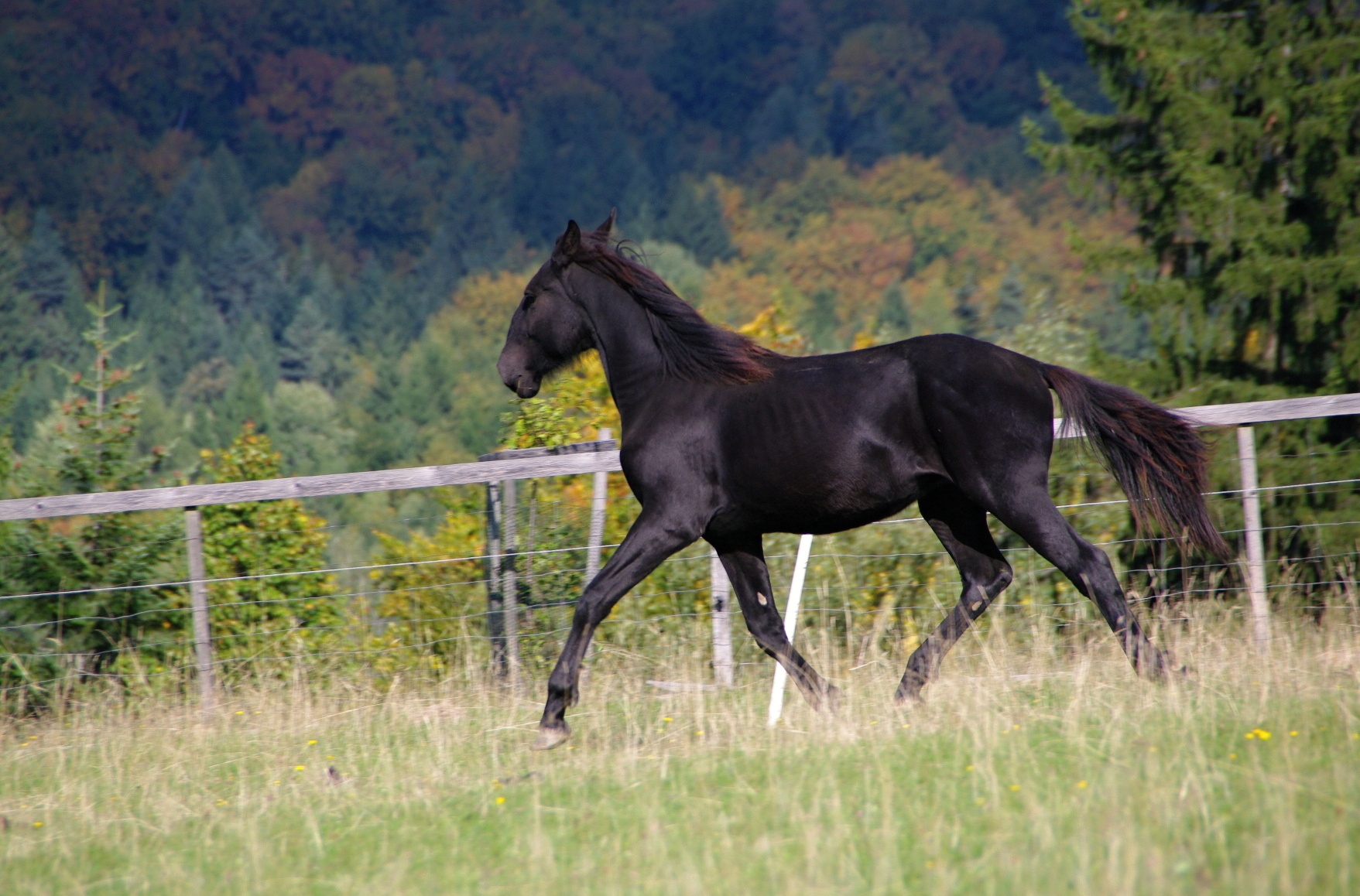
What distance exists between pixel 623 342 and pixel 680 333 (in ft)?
0.97

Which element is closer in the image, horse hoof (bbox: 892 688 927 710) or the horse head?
horse hoof (bbox: 892 688 927 710)

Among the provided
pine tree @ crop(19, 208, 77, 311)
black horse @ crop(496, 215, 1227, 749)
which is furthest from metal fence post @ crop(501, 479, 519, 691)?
pine tree @ crop(19, 208, 77, 311)

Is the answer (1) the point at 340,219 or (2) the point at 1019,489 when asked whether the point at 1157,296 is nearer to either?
(2) the point at 1019,489

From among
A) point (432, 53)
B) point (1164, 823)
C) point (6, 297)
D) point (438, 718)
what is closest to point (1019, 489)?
point (1164, 823)

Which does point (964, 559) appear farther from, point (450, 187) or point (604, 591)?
point (450, 187)

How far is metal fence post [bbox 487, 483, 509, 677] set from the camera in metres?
6.91

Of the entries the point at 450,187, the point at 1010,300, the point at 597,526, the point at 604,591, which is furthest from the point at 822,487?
the point at 450,187

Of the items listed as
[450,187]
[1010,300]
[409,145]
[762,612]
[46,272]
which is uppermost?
[409,145]

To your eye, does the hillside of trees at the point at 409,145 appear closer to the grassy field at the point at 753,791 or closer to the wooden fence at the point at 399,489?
the wooden fence at the point at 399,489

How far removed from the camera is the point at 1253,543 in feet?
20.5

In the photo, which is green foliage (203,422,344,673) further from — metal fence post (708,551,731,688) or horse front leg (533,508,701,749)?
horse front leg (533,508,701,749)

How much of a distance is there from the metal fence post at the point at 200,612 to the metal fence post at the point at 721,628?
8.87ft

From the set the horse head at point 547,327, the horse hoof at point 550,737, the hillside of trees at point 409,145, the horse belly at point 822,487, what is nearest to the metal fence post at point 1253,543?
the horse belly at point 822,487

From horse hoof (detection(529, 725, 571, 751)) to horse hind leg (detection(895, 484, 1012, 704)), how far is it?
1573mm
